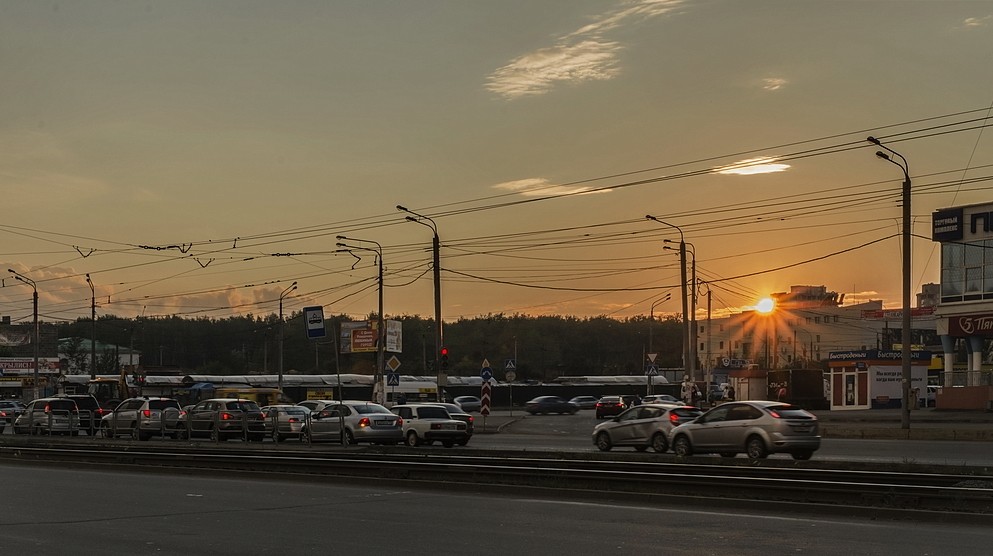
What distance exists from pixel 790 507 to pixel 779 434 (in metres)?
10.8

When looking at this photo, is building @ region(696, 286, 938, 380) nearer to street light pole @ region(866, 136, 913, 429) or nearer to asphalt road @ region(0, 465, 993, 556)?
street light pole @ region(866, 136, 913, 429)

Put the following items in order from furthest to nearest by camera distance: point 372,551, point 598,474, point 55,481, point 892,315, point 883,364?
point 892,315
point 883,364
point 55,481
point 598,474
point 372,551

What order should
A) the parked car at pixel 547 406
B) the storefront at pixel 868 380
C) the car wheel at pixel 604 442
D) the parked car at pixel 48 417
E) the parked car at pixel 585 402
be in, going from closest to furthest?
the car wheel at pixel 604 442, the parked car at pixel 48 417, the storefront at pixel 868 380, the parked car at pixel 547 406, the parked car at pixel 585 402

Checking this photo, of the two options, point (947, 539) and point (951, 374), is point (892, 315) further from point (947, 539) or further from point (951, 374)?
point (947, 539)

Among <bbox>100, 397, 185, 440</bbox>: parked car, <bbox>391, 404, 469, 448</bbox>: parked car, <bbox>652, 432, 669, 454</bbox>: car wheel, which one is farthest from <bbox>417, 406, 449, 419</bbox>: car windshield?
<bbox>100, 397, 185, 440</bbox>: parked car

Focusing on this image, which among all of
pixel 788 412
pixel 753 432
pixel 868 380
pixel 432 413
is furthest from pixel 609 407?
pixel 788 412

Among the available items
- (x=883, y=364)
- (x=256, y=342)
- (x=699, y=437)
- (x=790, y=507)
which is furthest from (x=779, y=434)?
(x=256, y=342)

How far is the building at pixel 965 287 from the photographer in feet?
181

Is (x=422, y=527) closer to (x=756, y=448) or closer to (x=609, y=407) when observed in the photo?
(x=756, y=448)

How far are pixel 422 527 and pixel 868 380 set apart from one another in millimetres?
53610

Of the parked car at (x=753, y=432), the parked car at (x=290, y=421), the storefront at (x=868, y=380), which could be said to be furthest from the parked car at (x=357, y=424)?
the storefront at (x=868, y=380)

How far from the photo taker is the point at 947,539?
41.2ft

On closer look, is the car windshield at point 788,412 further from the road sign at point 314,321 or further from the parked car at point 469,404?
the parked car at point 469,404

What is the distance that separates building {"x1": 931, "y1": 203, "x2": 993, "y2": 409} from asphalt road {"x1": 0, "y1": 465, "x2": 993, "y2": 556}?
4286cm
